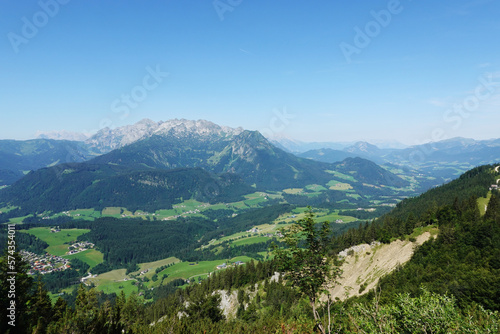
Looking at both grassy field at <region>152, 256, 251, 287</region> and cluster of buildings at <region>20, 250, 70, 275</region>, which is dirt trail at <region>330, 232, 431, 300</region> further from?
cluster of buildings at <region>20, 250, 70, 275</region>

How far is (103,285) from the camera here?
146 m

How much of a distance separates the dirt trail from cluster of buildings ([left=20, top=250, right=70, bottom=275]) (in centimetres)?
17986

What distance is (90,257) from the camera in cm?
18838

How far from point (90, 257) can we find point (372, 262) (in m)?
201

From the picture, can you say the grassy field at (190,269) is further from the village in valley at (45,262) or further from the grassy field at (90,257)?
the village in valley at (45,262)

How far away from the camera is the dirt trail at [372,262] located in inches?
2552

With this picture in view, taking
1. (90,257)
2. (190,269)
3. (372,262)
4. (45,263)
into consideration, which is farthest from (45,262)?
(372,262)

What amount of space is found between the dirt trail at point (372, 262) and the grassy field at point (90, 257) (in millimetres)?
179993

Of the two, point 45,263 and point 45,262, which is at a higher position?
point 45,262

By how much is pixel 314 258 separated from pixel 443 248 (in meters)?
62.2

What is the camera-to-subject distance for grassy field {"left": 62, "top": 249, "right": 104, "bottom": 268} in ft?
594

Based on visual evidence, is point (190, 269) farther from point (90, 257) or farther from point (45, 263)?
point (45, 263)

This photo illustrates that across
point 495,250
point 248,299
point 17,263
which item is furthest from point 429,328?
point 248,299

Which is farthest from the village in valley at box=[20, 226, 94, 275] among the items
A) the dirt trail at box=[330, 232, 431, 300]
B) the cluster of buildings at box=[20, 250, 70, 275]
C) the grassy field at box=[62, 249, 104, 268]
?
the dirt trail at box=[330, 232, 431, 300]
